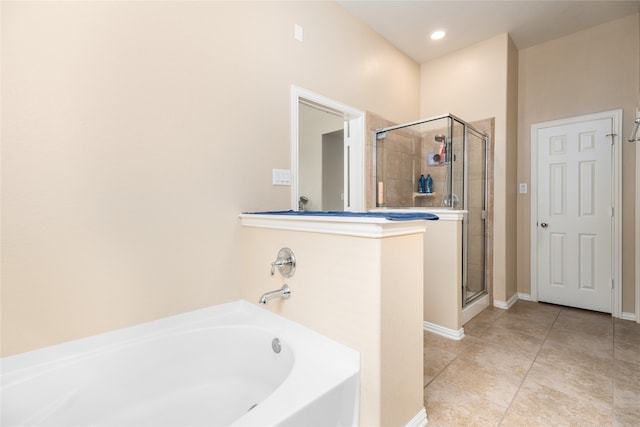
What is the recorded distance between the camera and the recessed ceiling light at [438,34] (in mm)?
3000

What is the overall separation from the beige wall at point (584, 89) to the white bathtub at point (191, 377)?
3185mm

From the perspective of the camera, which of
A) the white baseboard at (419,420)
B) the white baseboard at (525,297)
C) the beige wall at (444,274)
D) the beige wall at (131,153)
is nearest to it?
the beige wall at (131,153)

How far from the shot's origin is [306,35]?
2281 millimetres

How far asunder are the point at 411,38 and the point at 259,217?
270cm

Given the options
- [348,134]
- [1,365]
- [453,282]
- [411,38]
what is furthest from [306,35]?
[1,365]

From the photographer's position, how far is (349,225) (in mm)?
1208

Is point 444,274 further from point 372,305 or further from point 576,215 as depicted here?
point 576,215

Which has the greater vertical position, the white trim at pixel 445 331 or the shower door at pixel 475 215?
the shower door at pixel 475 215

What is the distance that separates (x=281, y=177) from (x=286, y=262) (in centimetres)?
78

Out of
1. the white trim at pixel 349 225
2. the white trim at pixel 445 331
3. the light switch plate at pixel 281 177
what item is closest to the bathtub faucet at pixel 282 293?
the white trim at pixel 349 225

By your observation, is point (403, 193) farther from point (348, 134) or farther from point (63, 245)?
point (63, 245)

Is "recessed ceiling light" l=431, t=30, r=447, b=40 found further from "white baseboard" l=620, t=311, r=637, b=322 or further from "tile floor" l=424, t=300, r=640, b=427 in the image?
"white baseboard" l=620, t=311, r=637, b=322

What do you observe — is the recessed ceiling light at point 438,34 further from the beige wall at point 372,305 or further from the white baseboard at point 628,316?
the white baseboard at point 628,316

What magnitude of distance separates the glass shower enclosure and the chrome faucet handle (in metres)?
1.67
